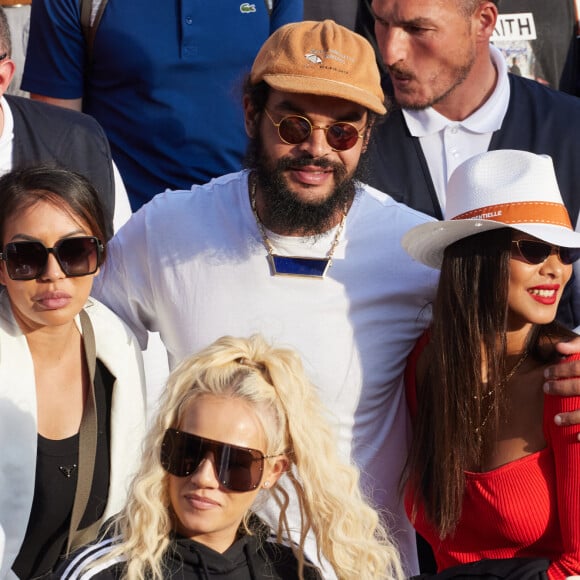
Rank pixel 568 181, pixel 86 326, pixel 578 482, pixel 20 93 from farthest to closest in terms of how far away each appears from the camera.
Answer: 1. pixel 20 93
2. pixel 568 181
3. pixel 86 326
4. pixel 578 482

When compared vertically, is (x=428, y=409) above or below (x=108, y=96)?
below

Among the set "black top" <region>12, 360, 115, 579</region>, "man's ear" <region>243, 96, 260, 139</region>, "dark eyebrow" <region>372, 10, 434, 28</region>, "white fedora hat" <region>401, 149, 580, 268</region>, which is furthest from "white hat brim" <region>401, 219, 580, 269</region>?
"dark eyebrow" <region>372, 10, 434, 28</region>

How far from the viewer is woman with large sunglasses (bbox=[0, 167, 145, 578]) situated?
10.8 ft

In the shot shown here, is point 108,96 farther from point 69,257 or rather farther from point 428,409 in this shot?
point 428,409

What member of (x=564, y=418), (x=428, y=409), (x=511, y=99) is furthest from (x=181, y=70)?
(x=564, y=418)

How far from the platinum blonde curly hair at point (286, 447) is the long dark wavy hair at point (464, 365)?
392 mm

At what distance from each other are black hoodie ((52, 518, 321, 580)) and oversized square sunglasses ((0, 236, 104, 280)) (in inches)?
32.1

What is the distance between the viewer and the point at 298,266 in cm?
371

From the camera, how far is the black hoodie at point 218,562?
2771 mm

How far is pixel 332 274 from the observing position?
147 inches

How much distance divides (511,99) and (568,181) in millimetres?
448

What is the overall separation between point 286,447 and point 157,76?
2.11 meters

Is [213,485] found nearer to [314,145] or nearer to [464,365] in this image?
[464,365]

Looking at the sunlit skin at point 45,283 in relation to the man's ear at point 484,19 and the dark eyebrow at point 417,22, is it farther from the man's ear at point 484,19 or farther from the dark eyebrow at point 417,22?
the man's ear at point 484,19
